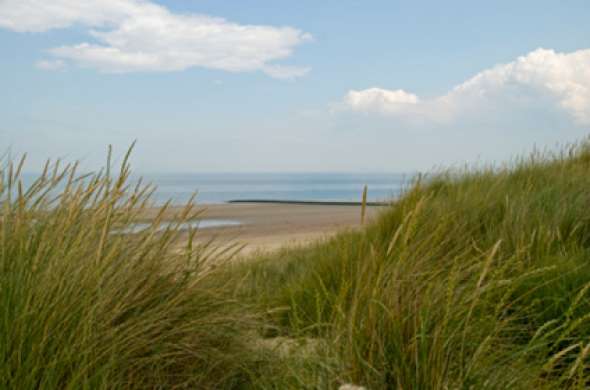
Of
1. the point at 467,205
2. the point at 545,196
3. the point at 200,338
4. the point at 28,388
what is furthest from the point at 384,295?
the point at 545,196

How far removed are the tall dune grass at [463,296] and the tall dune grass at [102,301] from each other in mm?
507

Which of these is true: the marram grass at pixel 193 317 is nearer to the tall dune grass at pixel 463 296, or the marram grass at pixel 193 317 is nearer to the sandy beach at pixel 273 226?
the tall dune grass at pixel 463 296

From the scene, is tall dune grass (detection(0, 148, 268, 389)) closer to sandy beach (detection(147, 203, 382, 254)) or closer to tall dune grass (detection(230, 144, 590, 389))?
tall dune grass (detection(230, 144, 590, 389))

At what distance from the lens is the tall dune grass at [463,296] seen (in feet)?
7.50

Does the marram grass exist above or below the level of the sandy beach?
above

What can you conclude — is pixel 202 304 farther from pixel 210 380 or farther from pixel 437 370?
pixel 437 370

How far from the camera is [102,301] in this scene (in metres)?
2.44

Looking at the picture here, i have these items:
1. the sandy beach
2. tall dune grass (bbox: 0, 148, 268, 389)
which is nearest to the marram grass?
tall dune grass (bbox: 0, 148, 268, 389)

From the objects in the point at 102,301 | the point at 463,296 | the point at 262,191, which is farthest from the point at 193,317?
the point at 262,191

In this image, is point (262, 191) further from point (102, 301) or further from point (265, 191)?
point (102, 301)

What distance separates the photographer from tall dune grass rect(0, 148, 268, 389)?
2.25m

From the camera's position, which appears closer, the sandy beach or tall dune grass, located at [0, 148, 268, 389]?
tall dune grass, located at [0, 148, 268, 389]

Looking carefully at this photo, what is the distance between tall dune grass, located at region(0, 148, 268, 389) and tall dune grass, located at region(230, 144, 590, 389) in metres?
0.51

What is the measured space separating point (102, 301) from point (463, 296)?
1.49 m
